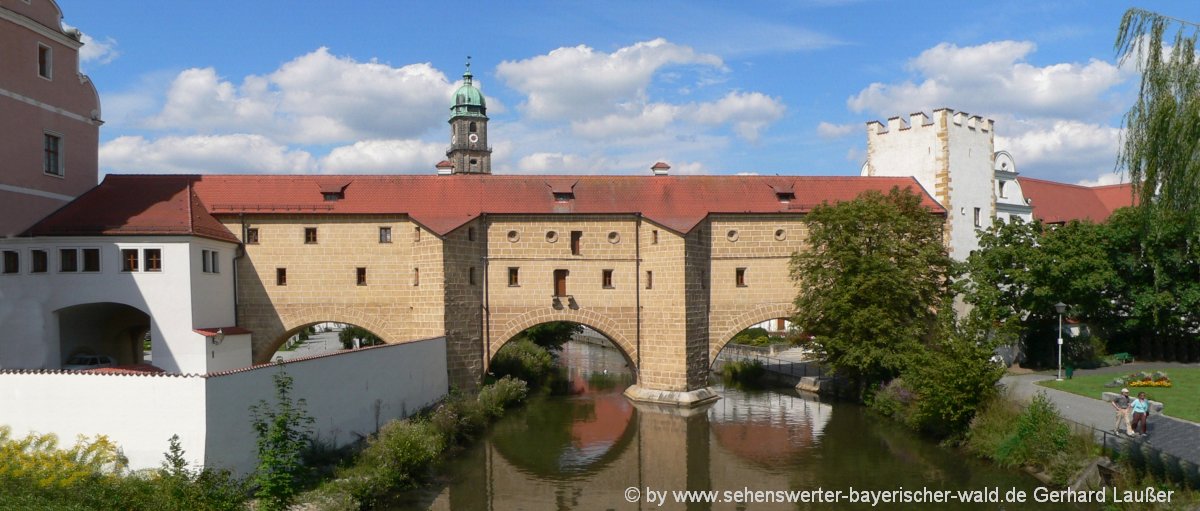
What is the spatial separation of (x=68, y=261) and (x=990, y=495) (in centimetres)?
2447

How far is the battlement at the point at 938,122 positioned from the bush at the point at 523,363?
→ 57.1 feet

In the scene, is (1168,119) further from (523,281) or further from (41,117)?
(41,117)

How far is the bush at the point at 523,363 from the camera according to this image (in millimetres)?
33344

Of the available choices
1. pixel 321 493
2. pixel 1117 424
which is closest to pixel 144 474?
pixel 321 493

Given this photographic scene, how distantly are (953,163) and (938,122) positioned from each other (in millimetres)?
1704

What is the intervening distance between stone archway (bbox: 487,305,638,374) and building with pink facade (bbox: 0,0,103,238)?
14.1m

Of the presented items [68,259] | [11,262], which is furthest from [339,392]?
[11,262]

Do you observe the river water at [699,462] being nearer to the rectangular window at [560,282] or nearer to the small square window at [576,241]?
the rectangular window at [560,282]

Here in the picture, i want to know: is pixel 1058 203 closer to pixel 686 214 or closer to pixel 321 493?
pixel 686 214

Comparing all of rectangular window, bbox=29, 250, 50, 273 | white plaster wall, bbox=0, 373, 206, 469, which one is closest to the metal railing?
white plaster wall, bbox=0, 373, 206, 469

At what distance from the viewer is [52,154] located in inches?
953

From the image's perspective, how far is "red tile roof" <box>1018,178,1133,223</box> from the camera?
1519 inches

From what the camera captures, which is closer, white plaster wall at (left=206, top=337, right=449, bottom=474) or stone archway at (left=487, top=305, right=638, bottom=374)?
white plaster wall at (left=206, top=337, right=449, bottom=474)

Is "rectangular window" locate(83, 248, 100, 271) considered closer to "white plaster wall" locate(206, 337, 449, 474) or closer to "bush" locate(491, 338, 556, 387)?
"white plaster wall" locate(206, 337, 449, 474)
